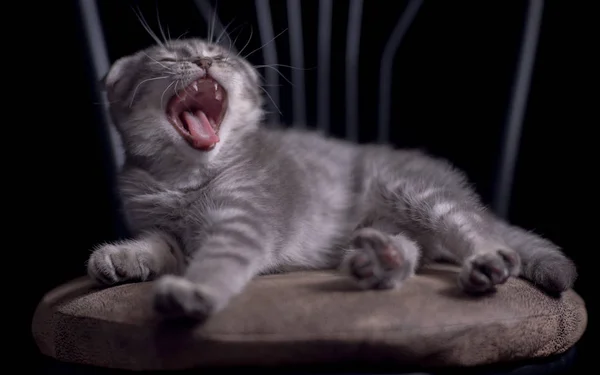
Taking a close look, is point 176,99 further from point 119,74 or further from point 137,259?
point 137,259

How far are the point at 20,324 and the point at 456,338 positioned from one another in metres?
1.11

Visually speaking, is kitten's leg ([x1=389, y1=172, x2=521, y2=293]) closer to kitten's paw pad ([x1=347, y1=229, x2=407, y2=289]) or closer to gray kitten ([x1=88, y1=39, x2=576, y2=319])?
gray kitten ([x1=88, y1=39, x2=576, y2=319])

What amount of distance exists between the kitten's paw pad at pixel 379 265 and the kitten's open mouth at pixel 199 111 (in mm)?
340

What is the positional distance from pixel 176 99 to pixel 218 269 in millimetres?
367

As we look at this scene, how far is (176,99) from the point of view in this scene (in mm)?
1002

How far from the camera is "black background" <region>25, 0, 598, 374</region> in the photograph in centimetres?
126

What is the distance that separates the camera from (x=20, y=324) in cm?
135

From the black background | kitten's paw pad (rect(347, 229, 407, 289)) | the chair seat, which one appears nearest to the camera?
the chair seat

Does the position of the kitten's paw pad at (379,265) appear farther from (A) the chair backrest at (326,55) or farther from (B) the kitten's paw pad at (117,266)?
(A) the chair backrest at (326,55)

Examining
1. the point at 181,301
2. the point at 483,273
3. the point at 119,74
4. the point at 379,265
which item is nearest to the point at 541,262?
the point at 483,273

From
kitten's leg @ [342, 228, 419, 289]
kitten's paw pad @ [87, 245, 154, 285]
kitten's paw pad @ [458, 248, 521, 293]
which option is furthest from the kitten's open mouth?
kitten's paw pad @ [458, 248, 521, 293]

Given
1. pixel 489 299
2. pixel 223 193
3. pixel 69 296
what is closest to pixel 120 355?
pixel 69 296

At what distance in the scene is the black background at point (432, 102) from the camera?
126 cm

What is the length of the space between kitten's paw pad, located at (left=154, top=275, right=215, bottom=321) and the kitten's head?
339 mm
